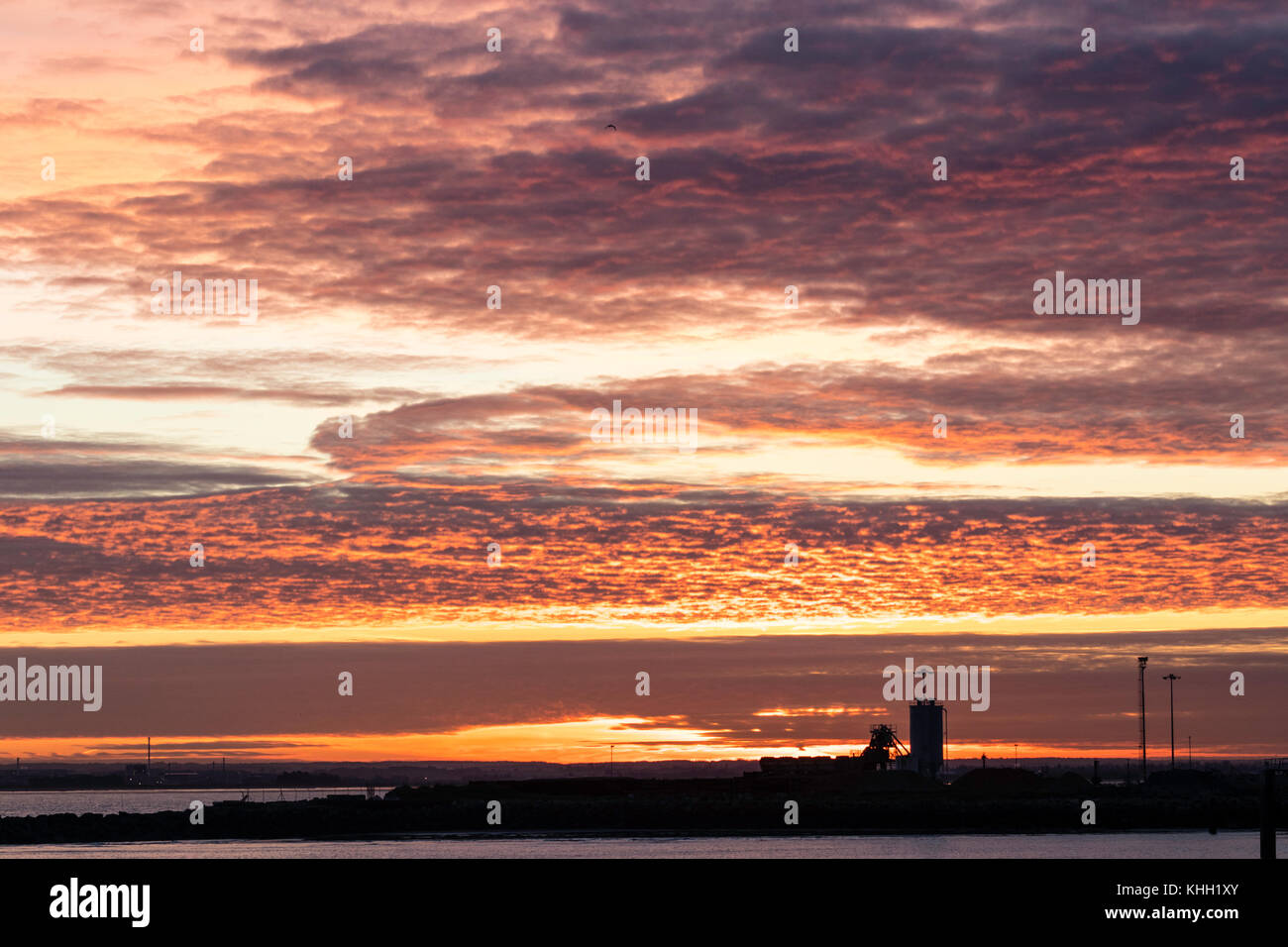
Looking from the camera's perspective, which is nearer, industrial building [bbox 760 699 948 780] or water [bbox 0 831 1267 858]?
water [bbox 0 831 1267 858]

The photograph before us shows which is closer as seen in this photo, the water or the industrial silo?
the water

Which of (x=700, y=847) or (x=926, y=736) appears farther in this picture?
(x=926, y=736)

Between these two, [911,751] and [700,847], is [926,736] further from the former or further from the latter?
[700,847]

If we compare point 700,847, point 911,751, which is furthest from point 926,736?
point 700,847

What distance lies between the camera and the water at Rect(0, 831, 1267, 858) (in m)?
109

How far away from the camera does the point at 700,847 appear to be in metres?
118

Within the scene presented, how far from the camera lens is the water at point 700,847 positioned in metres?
109
